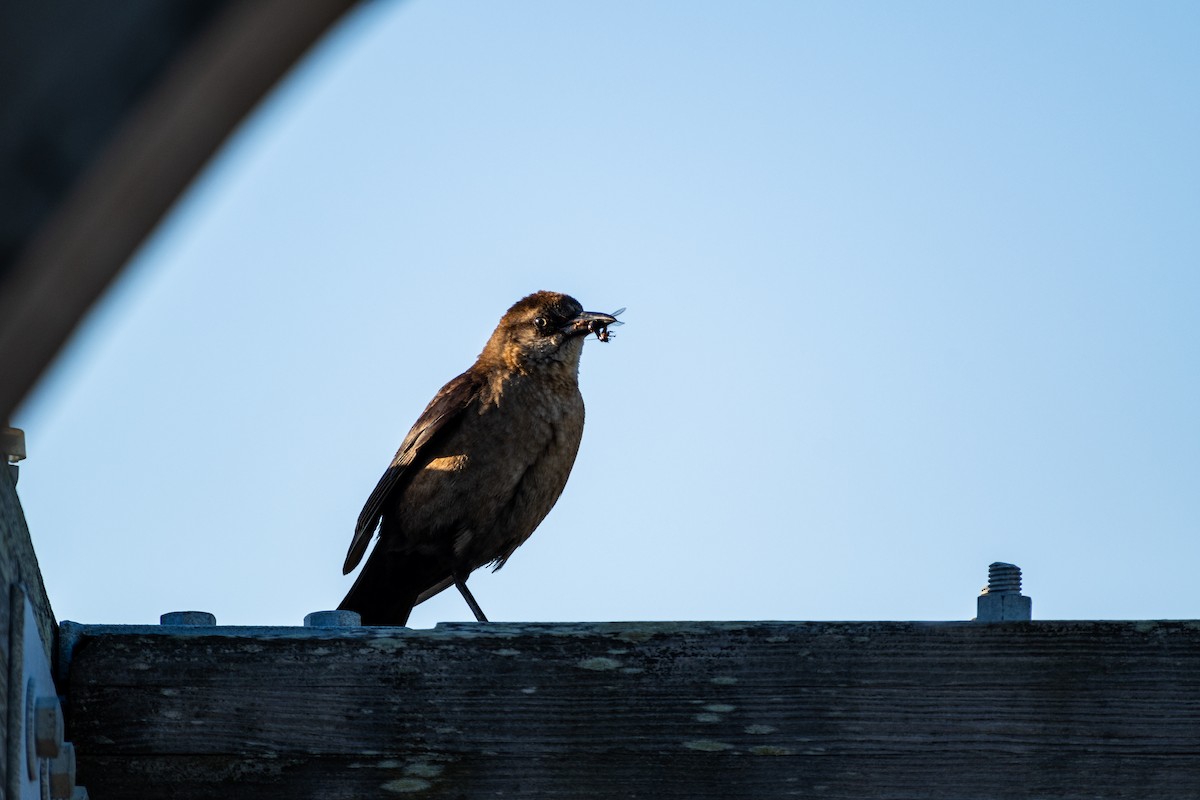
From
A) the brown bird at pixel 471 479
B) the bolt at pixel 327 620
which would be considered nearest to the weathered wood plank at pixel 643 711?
the bolt at pixel 327 620

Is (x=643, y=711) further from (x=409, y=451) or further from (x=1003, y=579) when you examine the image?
(x=409, y=451)

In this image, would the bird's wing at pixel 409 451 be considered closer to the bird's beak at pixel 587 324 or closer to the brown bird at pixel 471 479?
the brown bird at pixel 471 479

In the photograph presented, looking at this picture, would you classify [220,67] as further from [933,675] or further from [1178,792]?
[1178,792]

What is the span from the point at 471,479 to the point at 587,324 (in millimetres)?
952

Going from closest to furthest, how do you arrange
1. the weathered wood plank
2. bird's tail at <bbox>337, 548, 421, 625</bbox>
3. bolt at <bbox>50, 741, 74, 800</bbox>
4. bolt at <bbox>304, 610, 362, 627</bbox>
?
bolt at <bbox>50, 741, 74, 800</bbox> → the weathered wood plank → bolt at <bbox>304, 610, 362, 627</bbox> → bird's tail at <bbox>337, 548, 421, 625</bbox>

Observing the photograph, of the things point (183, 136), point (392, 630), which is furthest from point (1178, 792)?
point (183, 136)

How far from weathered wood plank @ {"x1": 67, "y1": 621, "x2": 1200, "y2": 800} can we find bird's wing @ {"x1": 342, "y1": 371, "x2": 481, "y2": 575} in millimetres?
3839

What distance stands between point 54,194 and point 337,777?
5.94ft

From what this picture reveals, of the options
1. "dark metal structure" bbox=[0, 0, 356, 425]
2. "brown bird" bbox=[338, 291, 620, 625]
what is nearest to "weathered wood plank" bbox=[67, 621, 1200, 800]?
"dark metal structure" bbox=[0, 0, 356, 425]

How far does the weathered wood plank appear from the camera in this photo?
203 cm

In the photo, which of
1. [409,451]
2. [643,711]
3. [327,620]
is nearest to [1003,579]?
[643,711]

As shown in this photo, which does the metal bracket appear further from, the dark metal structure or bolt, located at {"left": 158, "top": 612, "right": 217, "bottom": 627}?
the dark metal structure

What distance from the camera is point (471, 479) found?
19.2ft

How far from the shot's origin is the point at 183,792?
6.63 ft
